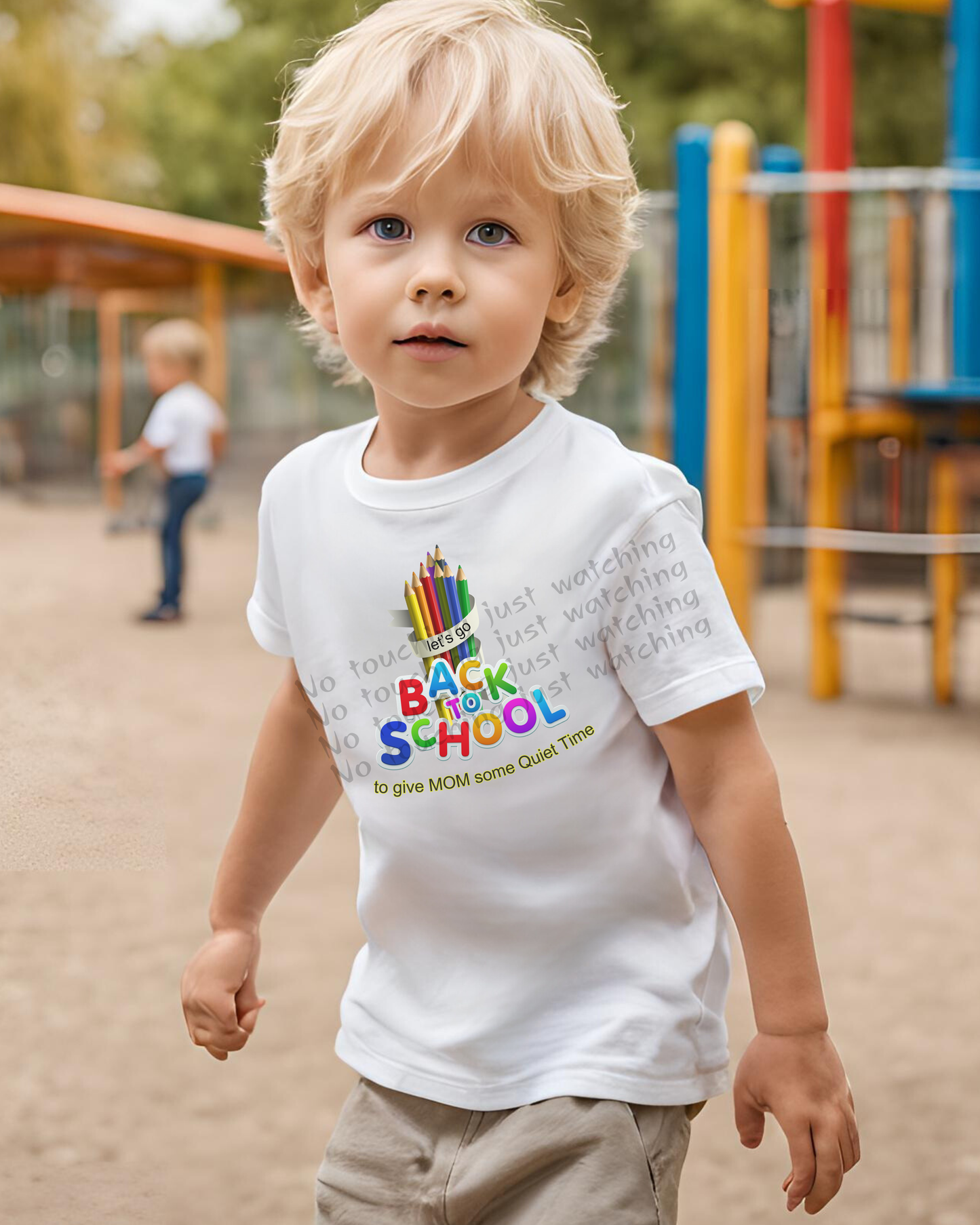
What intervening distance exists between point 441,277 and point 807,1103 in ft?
2.20

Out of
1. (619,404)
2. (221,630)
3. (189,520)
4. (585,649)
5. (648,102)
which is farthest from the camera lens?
(648,102)

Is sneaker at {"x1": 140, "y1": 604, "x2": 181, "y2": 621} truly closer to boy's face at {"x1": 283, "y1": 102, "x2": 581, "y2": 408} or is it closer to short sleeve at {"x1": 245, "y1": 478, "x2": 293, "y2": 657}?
short sleeve at {"x1": 245, "y1": 478, "x2": 293, "y2": 657}

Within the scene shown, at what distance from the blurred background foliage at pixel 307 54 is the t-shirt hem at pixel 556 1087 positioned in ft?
56.9

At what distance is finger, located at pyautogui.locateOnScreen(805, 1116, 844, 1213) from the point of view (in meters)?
1.29

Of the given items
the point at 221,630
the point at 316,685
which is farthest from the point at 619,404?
the point at 316,685

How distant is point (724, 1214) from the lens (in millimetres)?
2348

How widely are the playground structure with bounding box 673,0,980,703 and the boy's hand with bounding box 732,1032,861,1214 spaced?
483cm

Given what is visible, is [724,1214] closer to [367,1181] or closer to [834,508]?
[367,1181]

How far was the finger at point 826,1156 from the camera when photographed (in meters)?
1.29

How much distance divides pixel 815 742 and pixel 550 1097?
14.6ft

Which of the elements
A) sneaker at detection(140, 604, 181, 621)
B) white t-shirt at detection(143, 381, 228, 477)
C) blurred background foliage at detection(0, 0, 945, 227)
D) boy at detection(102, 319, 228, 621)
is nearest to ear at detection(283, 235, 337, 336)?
sneaker at detection(140, 604, 181, 621)

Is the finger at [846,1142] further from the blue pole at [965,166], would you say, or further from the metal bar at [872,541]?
the blue pole at [965,166]

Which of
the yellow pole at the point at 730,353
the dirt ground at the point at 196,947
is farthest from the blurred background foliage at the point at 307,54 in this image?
the dirt ground at the point at 196,947

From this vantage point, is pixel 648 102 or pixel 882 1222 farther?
pixel 648 102
